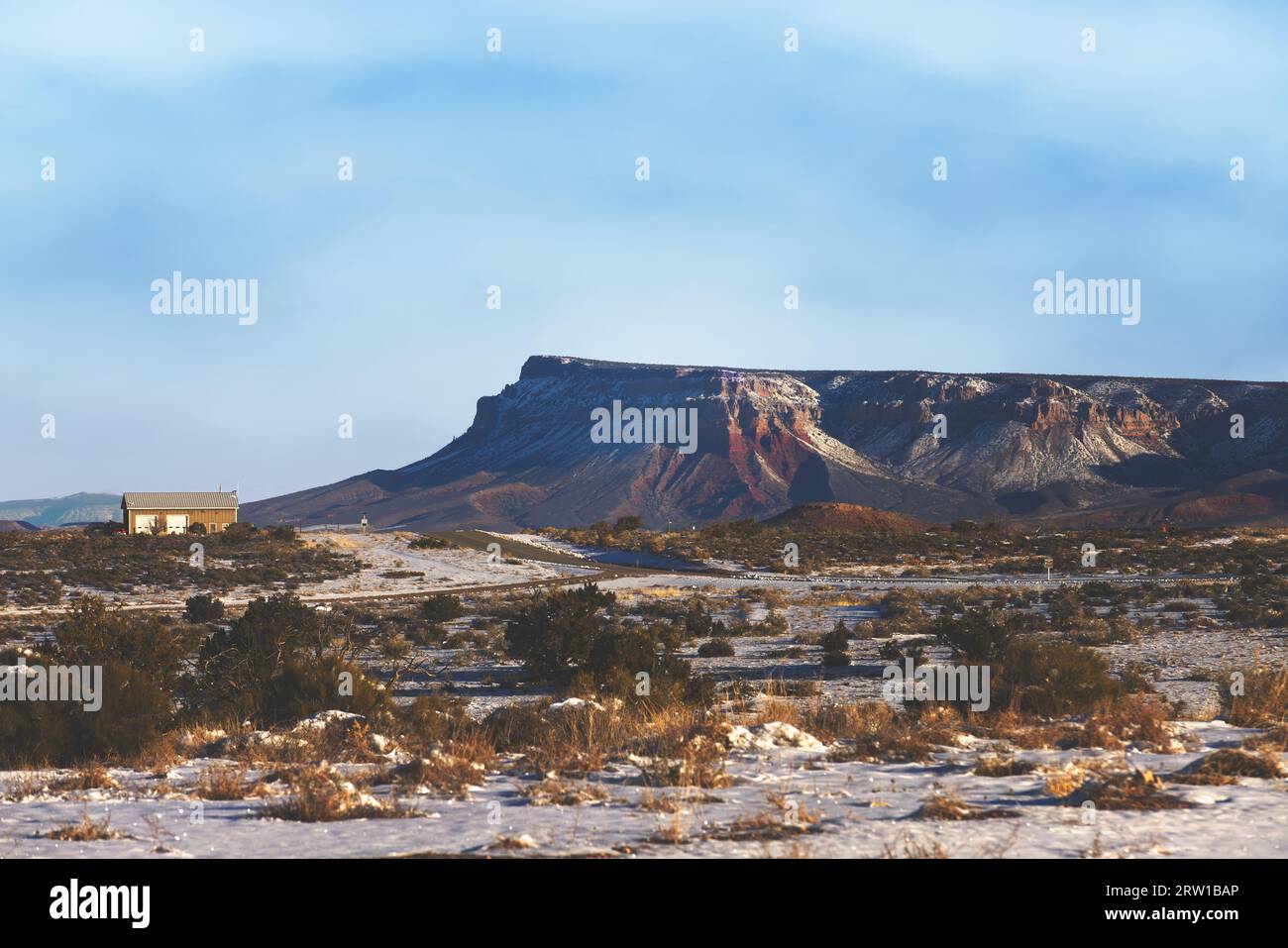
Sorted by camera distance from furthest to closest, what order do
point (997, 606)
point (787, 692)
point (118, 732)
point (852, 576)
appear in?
point (852, 576)
point (997, 606)
point (787, 692)
point (118, 732)

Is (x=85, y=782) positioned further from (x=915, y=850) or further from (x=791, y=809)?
(x=915, y=850)

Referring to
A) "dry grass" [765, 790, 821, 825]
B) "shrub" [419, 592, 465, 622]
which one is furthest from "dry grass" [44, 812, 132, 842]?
"shrub" [419, 592, 465, 622]

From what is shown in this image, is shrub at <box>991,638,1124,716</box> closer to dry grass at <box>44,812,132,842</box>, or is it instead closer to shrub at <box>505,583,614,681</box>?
shrub at <box>505,583,614,681</box>

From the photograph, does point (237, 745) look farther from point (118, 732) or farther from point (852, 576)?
point (852, 576)

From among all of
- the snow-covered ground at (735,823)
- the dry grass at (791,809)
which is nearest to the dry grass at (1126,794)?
the snow-covered ground at (735,823)
